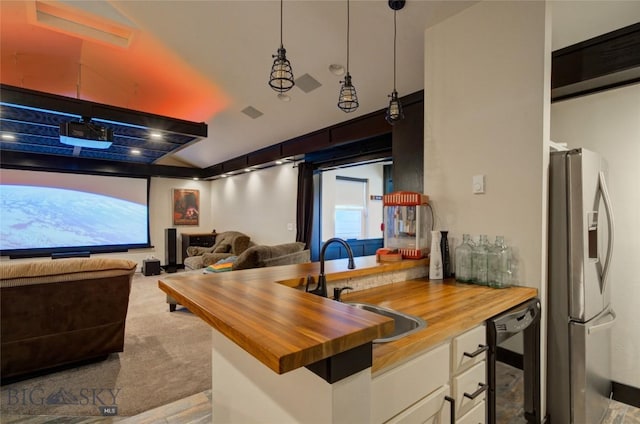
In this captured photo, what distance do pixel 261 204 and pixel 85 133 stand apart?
340 centimetres

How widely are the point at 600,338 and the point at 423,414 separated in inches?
63.2

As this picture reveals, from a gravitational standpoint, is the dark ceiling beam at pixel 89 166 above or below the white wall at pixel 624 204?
above

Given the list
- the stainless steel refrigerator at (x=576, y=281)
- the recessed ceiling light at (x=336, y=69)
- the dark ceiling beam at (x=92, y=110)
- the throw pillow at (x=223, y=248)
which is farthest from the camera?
the throw pillow at (x=223, y=248)

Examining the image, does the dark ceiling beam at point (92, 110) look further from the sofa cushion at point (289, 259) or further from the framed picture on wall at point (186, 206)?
the framed picture on wall at point (186, 206)

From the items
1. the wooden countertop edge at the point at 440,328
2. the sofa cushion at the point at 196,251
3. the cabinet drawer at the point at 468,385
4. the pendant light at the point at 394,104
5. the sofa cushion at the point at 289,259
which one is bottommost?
the sofa cushion at the point at 196,251

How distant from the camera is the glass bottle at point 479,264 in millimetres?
1881

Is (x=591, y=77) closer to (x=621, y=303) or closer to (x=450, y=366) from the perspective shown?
(x=621, y=303)

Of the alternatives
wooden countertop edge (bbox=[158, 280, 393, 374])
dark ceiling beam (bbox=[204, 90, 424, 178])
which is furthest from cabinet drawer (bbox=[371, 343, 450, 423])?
dark ceiling beam (bbox=[204, 90, 424, 178])

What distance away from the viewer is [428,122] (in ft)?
7.69

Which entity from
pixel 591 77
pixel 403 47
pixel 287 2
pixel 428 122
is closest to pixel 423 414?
pixel 428 122

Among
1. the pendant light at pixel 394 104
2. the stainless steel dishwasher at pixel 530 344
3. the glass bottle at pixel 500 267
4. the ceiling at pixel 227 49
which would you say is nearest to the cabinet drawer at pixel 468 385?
the stainless steel dishwasher at pixel 530 344

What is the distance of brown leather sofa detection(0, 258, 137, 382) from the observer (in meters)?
2.38

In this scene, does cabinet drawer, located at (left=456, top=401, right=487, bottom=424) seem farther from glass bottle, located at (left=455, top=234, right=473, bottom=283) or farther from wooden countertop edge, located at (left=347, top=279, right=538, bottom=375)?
glass bottle, located at (left=455, top=234, right=473, bottom=283)

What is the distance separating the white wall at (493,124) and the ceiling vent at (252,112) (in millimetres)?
2890
